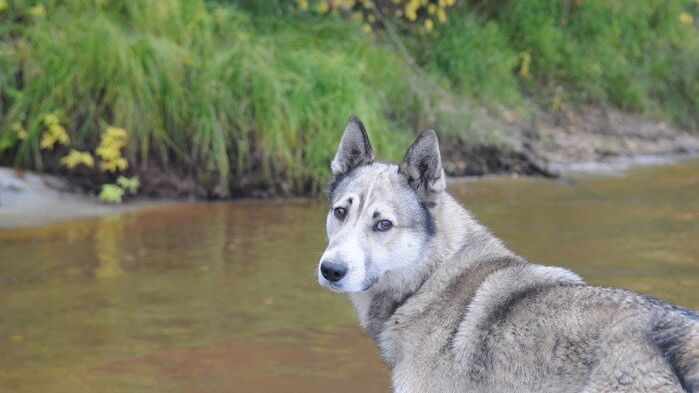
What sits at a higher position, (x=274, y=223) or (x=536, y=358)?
(x=536, y=358)

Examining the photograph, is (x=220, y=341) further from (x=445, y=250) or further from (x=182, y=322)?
(x=445, y=250)

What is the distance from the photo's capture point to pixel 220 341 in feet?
22.4

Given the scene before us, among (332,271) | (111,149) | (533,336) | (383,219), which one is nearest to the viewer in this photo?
(533,336)

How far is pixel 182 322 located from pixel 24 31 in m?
5.56

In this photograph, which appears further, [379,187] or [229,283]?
[229,283]

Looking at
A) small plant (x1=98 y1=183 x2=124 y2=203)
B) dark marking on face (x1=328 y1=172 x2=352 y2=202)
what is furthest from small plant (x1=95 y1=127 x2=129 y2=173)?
dark marking on face (x1=328 y1=172 x2=352 y2=202)

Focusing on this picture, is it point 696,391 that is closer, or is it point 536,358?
point 696,391

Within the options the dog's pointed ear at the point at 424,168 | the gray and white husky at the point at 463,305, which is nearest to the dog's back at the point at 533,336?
the gray and white husky at the point at 463,305

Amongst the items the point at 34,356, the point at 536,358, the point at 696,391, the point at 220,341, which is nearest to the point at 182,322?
the point at 220,341

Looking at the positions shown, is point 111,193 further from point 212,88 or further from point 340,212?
point 340,212

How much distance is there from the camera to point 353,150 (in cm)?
513

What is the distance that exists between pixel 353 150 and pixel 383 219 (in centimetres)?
54

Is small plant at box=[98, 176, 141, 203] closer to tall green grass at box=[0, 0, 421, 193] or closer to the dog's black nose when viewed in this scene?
tall green grass at box=[0, 0, 421, 193]

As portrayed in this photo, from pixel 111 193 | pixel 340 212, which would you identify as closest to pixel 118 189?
pixel 111 193
